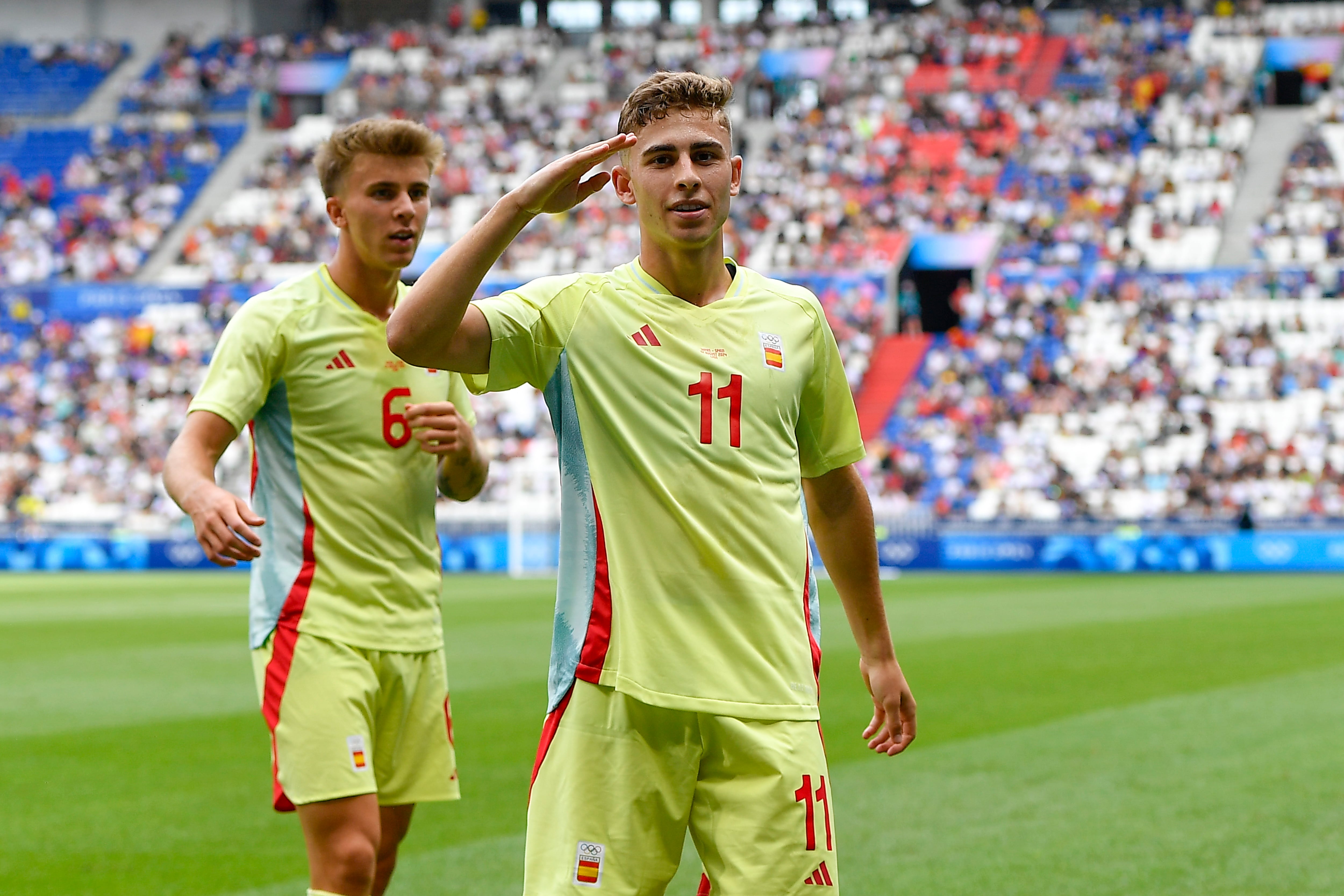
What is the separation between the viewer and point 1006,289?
33.3 meters

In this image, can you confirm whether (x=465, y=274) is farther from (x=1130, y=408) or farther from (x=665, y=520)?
(x=1130, y=408)

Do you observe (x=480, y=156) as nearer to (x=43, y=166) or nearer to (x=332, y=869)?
(x=43, y=166)

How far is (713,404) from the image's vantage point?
3.32m

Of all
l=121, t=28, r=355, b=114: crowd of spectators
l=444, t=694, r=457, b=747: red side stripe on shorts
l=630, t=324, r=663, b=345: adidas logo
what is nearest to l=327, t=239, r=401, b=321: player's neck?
l=444, t=694, r=457, b=747: red side stripe on shorts

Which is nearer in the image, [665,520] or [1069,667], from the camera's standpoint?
[665,520]

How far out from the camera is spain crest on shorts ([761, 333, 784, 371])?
11.2 ft

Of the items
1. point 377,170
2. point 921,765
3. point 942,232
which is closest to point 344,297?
point 377,170

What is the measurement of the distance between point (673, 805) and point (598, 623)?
0.39 meters

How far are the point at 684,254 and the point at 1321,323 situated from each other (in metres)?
30.0

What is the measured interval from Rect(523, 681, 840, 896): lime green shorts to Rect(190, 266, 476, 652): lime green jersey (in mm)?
1390

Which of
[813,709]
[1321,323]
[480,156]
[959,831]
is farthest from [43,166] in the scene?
[813,709]

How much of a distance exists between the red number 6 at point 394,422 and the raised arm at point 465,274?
1479 mm

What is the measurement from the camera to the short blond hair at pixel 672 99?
10.9 ft

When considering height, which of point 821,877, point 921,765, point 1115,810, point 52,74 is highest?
point 52,74
